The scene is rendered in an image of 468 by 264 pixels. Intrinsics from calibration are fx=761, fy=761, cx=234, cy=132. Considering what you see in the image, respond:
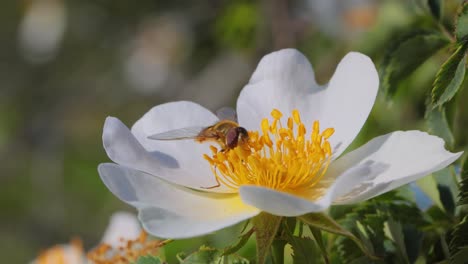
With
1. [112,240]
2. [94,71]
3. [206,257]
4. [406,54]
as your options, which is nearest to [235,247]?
[206,257]

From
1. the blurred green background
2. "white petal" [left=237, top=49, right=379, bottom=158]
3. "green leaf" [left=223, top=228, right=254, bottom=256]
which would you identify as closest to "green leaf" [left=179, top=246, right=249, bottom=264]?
"green leaf" [left=223, top=228, right=254, bottom=256]

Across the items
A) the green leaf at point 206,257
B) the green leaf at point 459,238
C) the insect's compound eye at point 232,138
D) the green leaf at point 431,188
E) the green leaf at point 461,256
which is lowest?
the green leaf at point 461,256

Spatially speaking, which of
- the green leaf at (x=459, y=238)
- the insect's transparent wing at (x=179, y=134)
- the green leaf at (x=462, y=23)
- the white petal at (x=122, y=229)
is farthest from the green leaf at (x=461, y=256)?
the white petal at (x=122, y=229)

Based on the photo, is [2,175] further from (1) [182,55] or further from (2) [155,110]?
(2) [155,110]

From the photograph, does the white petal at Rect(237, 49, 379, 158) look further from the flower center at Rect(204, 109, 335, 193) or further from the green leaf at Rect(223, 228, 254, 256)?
the green leaf at Rect(223, 228, 254, 256)

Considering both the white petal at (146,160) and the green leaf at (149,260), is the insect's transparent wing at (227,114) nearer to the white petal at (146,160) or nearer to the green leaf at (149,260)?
the white petal at (146,160)

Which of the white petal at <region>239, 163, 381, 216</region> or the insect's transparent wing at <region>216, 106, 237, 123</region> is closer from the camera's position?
the white petal at <region>239, 163, 381, 216</region>
